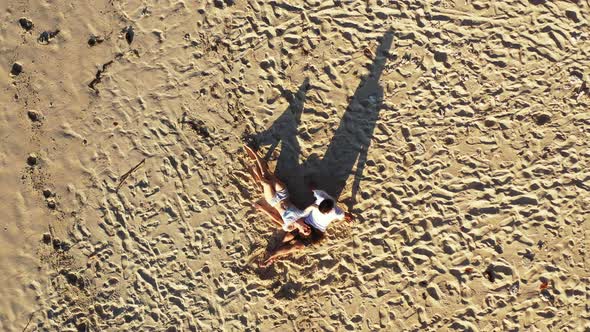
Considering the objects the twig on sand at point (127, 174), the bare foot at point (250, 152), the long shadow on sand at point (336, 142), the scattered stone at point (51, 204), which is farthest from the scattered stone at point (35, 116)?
the long shadow on sand at point (336, 142)

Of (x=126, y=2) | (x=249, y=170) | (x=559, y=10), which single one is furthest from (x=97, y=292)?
(x=559, y=10)

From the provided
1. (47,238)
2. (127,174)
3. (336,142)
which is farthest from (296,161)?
(47,238)

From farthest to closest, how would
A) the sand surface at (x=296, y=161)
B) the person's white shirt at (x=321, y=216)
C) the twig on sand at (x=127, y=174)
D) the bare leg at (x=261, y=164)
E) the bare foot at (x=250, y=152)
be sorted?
the twig on sand at (x=127, y=174) → the bare foot at (x=250, y=152) → the bare leg at (x=261, y=164) → the sand surface at (x=296, y=161) → the person's white shirt at (x=321, y=216)

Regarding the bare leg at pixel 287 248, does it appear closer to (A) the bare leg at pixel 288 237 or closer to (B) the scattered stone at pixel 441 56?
(A) the bare leg at pixel 288 237

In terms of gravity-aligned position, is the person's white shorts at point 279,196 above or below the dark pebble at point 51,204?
above

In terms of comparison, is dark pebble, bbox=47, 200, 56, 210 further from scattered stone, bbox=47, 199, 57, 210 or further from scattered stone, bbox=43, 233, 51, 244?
scattered stone, bbox=43, 233, 51, 244

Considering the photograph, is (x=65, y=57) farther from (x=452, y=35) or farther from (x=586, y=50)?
(x=586, y=50)

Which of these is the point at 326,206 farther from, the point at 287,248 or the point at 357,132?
the point at 357,132

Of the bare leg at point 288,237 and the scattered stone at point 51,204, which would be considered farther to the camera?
the scattered stone at point 51,204
